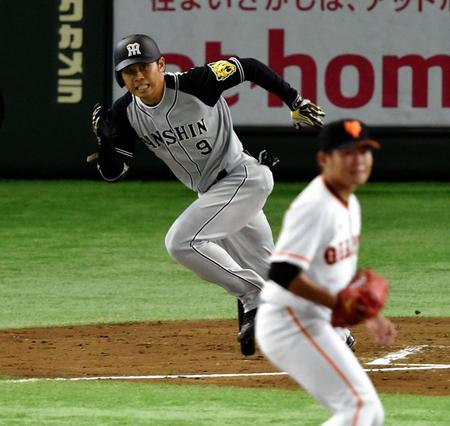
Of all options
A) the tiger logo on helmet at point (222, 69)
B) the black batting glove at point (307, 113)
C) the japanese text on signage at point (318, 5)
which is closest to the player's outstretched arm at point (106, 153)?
the tiger logo on helmet at point (222, 69)

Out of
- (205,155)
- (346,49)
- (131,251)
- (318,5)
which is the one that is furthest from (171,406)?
(318,5)

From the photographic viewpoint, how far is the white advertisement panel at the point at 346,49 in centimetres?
1961

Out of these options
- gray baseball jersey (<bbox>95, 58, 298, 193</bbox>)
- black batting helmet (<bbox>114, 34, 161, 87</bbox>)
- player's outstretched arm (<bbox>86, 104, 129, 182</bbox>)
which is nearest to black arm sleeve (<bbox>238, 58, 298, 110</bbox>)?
gray baseball jersey (<bbox>95, 58, 298, 193</bbox>)

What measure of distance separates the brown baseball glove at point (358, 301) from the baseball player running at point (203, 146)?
3474 mm

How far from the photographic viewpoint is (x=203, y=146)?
29.5 feet

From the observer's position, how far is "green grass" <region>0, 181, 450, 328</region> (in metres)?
11.7

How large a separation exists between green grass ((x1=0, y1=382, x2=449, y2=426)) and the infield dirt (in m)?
0.33

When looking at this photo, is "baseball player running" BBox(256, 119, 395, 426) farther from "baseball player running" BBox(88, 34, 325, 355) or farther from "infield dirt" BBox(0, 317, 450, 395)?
"baseball player running" BBox(88, 34, 325, 355)

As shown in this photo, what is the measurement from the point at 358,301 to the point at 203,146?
3784mm

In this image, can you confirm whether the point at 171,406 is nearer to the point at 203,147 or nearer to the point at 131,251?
the point at 203,147

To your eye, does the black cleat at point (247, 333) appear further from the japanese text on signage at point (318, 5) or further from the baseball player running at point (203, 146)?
the japanese text on signage at point (318, 5)

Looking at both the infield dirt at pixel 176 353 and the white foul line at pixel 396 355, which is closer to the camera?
the infield dirt at pixel 176 353

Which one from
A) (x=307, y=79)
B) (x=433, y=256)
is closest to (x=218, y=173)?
(x=433, y=256)

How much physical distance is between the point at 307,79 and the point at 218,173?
10736 mm
